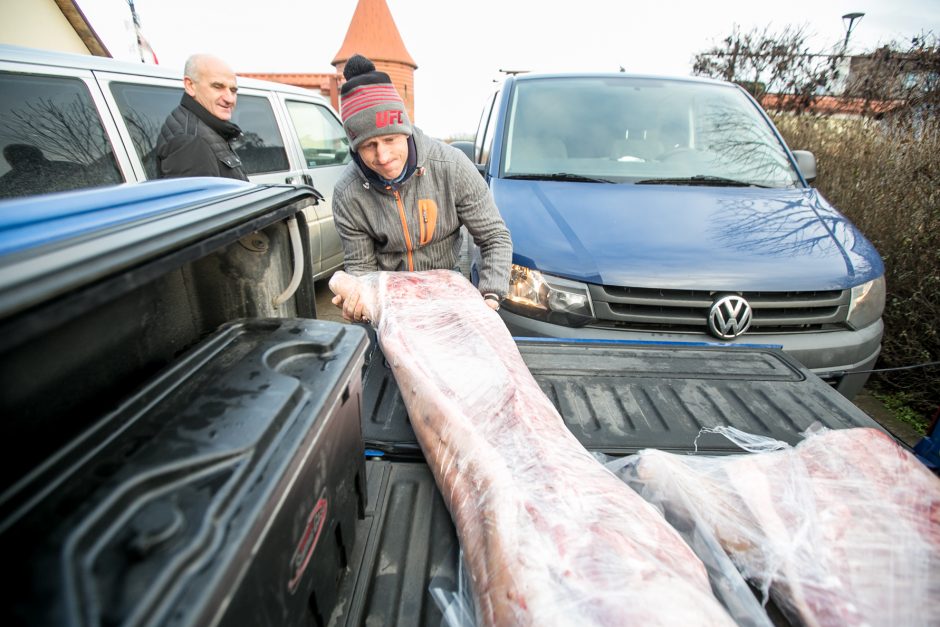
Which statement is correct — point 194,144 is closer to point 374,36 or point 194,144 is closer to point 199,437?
point 199,437

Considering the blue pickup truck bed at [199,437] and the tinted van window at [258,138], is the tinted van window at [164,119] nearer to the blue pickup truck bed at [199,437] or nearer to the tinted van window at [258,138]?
the tinted van window at [258,138]

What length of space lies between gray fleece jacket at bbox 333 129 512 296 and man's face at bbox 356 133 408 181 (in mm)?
73

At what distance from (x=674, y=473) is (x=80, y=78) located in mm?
3474

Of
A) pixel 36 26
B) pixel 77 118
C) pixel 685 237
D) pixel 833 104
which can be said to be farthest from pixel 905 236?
pixel 36 26

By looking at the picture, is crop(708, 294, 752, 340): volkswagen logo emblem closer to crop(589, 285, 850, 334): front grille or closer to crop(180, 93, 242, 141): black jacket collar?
crop(589, 285, 850, 334): front grille

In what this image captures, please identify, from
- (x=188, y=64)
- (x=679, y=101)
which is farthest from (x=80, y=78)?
(x=679, y=101)

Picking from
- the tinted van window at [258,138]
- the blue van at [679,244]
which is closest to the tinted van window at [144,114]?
the tinted van window at [258,138]

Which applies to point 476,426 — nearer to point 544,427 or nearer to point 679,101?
point 544,427

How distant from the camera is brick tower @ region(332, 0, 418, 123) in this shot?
22.5 metres

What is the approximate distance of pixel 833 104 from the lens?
5.82 m

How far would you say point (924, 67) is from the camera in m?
4.46

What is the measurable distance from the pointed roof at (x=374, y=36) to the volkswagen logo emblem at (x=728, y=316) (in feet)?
80.4

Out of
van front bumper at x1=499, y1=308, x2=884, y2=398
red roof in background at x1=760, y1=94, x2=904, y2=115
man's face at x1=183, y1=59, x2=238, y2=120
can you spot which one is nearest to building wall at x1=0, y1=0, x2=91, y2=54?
man's face at x1=183, y1=59, x2=238, y2=120

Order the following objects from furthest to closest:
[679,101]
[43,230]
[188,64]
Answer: [679,101]
[188,64]
[43,230]
